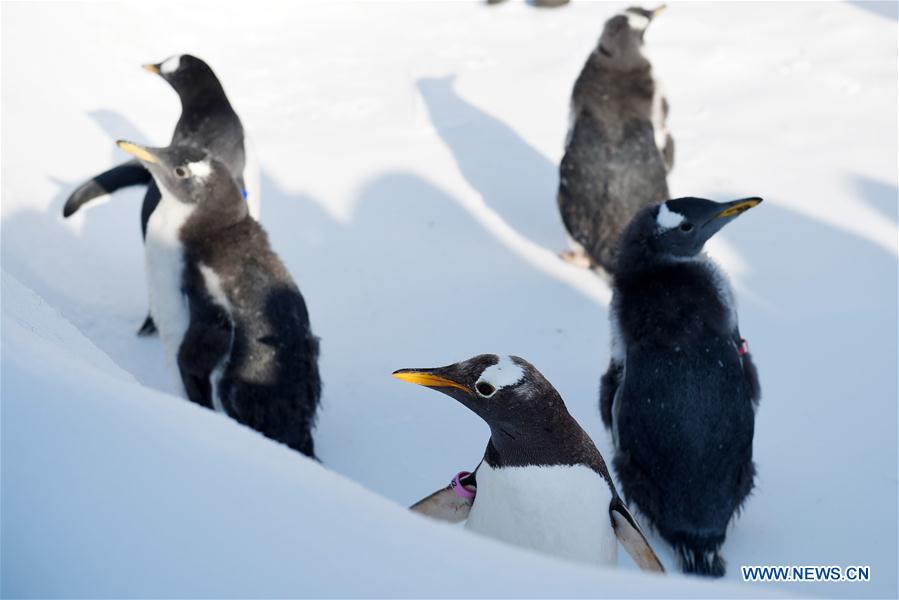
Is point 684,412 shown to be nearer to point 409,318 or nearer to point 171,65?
point 409,318

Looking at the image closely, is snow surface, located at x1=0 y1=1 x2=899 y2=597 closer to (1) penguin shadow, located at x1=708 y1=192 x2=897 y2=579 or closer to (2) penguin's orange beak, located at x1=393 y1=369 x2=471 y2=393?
(1) penguin shadow, located at x1=708 y1=192 x2=897 y2=579

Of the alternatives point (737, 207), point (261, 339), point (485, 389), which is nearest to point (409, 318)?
point (261, 339)

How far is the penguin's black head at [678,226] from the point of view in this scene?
6.78 feet

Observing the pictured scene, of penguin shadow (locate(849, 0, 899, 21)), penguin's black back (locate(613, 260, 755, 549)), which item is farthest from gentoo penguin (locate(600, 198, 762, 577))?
penguin shadow (locate(849, 0, 899, 21))

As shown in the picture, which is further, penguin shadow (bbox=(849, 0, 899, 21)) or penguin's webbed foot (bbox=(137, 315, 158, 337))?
penguin shadow (bbox=(849, 0, 899, 21))

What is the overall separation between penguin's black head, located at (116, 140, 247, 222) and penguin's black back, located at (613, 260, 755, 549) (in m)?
1.00

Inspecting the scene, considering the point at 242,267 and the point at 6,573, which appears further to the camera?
the point at 242,267

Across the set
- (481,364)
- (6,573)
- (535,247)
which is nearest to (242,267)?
(481,364)

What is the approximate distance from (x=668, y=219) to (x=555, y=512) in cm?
83

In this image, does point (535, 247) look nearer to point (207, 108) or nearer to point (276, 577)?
point (207, 108)

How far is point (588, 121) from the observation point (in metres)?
2.98

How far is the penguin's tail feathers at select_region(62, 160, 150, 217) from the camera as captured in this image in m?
2.72

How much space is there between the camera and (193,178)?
221 cm

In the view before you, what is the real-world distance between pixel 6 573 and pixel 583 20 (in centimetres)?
443
